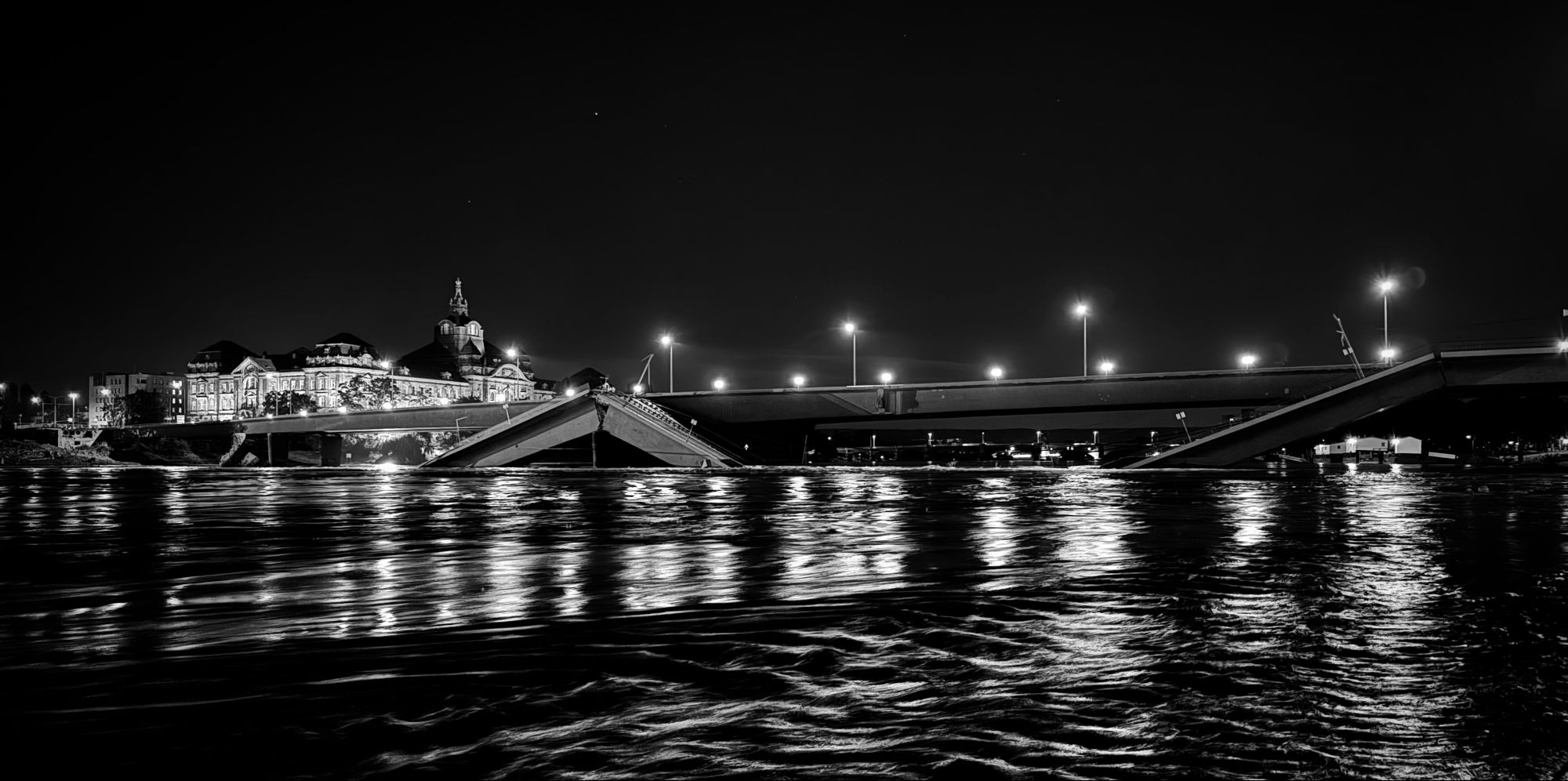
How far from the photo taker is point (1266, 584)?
1240 centimetres

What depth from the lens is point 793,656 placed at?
8.01 meters

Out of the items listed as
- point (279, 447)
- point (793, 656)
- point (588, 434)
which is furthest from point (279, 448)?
point (793, 656)

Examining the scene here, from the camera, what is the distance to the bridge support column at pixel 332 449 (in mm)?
139500

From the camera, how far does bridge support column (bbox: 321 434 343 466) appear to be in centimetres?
13950

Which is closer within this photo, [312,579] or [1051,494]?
[312,579]

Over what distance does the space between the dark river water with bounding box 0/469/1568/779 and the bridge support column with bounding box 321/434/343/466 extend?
129071 millimetres

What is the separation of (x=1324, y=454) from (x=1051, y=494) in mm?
96303

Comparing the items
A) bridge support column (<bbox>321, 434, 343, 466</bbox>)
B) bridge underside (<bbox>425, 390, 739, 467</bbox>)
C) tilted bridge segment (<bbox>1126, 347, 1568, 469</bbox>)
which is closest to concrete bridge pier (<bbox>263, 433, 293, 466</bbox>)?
bridge support column (<bbox>321, 434, 343, 466</bbox>)

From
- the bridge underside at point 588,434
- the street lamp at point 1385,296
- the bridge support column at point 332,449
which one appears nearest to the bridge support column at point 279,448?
the bridge support column at point 332,449

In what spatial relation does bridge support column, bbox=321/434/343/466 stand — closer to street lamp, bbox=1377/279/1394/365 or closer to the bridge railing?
the bridge railing

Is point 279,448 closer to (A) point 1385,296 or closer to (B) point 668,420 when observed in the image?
(B) point 668,420

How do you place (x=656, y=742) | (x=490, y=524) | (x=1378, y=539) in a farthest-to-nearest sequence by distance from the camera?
1. (x=490, y=524)
2. (x=1378, y=539)
3. (x=656, y=742)

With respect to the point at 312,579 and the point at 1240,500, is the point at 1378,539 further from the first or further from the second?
the point at 312,579

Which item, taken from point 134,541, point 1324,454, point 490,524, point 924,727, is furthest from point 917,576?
point 1324,454
